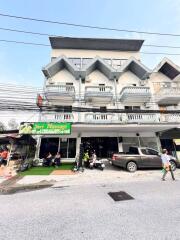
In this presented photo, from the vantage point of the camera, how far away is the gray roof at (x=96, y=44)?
18.4m

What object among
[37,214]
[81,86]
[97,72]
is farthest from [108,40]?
[37,214]

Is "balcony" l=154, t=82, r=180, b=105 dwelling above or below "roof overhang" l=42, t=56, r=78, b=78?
Answer: below

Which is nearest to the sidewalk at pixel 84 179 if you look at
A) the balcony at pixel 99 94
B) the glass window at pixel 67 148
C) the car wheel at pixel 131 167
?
the car wheel at pixel 131 167

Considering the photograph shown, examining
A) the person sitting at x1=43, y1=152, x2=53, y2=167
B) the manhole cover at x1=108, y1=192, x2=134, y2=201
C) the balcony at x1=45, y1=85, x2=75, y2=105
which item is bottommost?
the manhole cover at x1=108, y1=192, x2=134, y2=201

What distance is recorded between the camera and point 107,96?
15.5 metres

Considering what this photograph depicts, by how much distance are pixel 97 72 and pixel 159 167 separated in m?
13.0

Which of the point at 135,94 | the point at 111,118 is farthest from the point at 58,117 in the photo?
the point at 135,94

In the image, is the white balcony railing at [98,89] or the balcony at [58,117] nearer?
the balcony at [58,117]

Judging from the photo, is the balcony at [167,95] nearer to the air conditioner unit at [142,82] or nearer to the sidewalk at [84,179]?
the air conditioner unit at [142,82]

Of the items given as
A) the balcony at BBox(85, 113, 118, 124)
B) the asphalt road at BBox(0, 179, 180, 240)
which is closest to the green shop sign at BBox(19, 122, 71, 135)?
the balcony at BBox(85, 113, 118, 124)

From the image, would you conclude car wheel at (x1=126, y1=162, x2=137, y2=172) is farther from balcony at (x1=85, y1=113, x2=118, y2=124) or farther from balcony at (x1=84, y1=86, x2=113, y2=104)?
balcony at (x1=84, y1=86, x2=113, y2=104)

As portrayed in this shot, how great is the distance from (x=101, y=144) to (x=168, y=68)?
13.4 meters

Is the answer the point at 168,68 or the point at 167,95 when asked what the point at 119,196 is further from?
the point at 168,68

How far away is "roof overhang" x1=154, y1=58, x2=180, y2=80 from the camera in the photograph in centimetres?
1761
